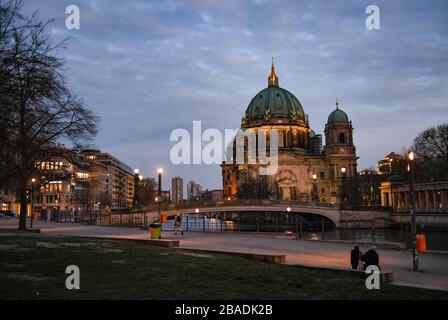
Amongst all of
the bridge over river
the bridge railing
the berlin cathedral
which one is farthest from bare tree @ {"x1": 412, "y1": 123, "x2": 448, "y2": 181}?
the berlin cathedral

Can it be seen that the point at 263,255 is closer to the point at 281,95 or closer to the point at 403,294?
the point at 403,294

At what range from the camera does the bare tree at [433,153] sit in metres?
91.6

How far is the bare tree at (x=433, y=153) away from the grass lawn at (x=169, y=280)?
8353 centimetres

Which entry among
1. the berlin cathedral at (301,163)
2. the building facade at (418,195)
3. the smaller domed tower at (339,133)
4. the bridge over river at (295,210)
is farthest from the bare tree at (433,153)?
the smaller domed tower at (339,133)

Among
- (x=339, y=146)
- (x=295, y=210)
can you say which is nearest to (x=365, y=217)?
(x=295, y=210)

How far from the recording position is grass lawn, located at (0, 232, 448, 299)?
1147 centimetres

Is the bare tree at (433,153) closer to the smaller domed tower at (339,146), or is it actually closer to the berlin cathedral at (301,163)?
the berlin cathedral at (301,163)

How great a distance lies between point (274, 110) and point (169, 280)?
16392 cm

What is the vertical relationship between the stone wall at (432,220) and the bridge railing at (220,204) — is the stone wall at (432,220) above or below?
below

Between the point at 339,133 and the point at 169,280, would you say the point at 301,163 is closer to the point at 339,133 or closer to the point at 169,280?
the point at 339,133

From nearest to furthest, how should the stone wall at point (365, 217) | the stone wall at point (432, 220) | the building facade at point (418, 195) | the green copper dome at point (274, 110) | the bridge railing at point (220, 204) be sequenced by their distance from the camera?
the bridge railing at point (220, 204)
the stone wall at point (432, 220)
the building facade at point (418, 195)
the stone wall at point (365, 217)
the green copper dome at point (274, 110)

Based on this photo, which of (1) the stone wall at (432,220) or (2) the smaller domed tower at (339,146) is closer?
(1) the stone wall at (432,220)

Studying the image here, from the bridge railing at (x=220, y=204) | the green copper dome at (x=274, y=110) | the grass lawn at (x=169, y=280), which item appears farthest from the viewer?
the green copper dome at (x=274, y=110)

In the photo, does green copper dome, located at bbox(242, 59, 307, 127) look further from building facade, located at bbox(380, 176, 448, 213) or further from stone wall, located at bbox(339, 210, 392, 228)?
stone wall, located at bbox(339, 210, 392, 228)
